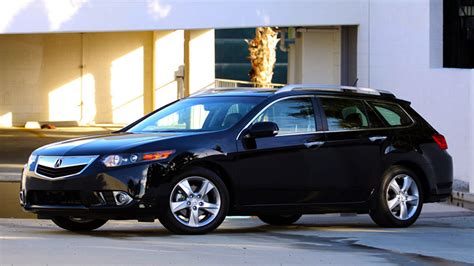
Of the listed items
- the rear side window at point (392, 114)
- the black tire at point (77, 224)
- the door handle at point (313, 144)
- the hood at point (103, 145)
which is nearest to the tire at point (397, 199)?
the rear side window at point (392, 114)

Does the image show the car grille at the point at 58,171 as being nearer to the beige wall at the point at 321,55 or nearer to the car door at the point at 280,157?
the car door at the point at 280,157

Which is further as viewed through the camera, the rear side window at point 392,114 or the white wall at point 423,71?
the white wall at point 423,71

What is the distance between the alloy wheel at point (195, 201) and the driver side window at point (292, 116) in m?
0.98

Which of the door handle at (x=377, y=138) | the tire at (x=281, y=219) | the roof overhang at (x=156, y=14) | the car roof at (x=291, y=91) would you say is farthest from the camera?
the roof overhang at (x=156, y=14)

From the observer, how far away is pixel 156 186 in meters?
10.2

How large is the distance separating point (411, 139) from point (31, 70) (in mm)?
24120

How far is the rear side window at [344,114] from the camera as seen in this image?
1151 cm

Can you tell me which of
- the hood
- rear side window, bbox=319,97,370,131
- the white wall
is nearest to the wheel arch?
the hood

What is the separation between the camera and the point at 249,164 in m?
10.8

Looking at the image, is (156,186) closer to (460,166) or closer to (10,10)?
(460,166)

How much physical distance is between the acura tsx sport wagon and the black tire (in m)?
0.01

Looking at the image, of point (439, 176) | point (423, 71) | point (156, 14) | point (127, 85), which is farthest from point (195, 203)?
point (127, 85)

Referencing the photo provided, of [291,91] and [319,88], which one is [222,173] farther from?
[319,88]

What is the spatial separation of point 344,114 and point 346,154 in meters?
0.48
